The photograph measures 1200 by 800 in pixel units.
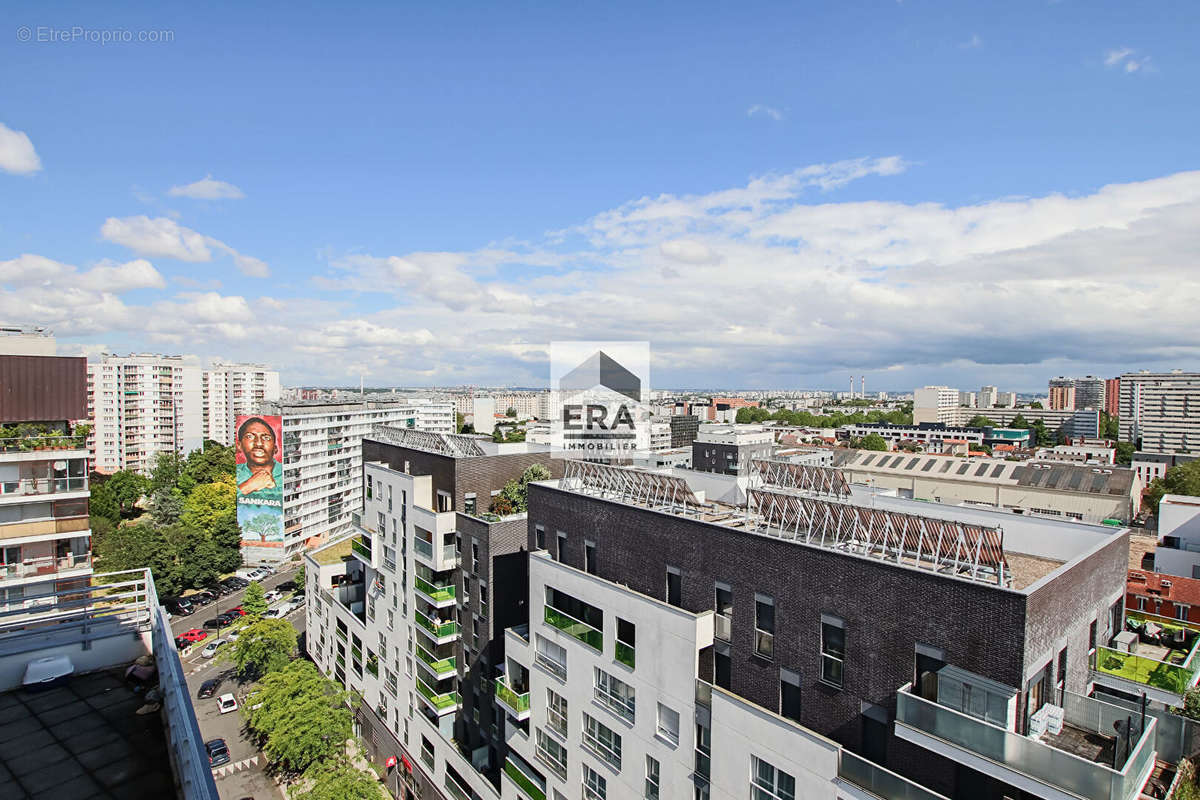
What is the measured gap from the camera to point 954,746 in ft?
37.4

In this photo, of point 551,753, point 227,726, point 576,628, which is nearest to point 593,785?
point 551,753

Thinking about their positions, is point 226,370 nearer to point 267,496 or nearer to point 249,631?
point 267,496

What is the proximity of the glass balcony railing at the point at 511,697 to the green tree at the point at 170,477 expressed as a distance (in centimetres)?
8322

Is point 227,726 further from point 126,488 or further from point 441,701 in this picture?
point 126,488

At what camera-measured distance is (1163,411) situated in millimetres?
182000

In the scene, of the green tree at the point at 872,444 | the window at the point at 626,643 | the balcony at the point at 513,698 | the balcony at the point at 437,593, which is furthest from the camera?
the green tree at the point at 872,444

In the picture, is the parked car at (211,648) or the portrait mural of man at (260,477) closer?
the parked car at (211,648)

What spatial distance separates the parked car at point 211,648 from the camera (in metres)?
50.1

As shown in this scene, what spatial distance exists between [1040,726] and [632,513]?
1113 cm

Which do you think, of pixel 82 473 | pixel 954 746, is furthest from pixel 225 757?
pixel 954 746

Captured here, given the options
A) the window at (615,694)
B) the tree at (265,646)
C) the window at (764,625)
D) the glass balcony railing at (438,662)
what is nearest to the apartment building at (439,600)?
the glass balcony railing at (438,662)

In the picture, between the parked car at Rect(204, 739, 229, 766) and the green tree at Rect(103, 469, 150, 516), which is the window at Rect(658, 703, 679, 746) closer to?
the parked car at Rect(204, 739, 229, 766)

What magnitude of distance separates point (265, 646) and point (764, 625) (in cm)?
3989

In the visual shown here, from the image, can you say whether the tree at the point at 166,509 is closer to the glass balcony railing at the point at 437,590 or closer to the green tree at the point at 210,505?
the green tree at the point at 210,505
